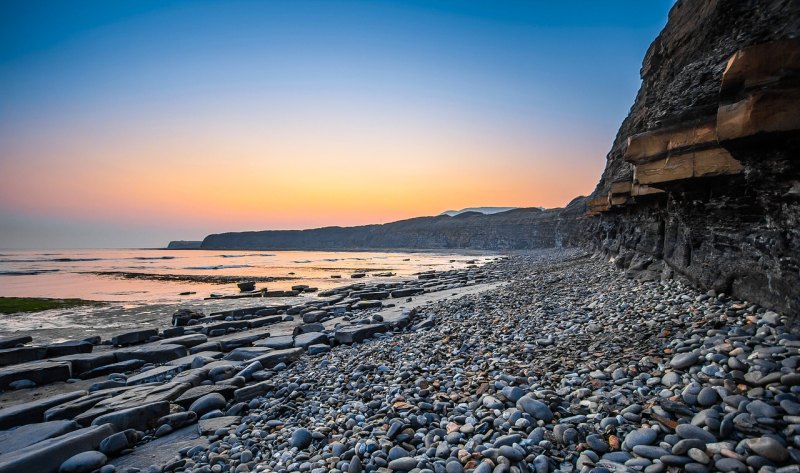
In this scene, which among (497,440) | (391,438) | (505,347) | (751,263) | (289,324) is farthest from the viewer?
A: (289,324)

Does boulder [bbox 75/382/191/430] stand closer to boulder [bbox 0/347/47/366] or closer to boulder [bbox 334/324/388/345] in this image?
boulder [bbox 334/324/388/345]

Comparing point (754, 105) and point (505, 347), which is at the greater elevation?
point (754, 105)

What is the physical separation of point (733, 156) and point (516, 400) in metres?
3.66

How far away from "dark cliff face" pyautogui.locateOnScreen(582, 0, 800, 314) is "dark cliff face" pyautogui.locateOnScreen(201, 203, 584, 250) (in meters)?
57.7

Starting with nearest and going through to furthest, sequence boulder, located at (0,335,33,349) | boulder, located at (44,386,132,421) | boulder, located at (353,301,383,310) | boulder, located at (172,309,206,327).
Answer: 1. boulder, located at (44,386,132,421)
2. boulder, located at (0,335,33,349)
3. boulder, located at (172,309,206,327)
4. boulder, located at (353,301,383,310)

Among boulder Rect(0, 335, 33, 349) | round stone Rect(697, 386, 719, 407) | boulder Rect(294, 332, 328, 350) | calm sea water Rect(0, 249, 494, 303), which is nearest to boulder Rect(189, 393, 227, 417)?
boulder Rect(294, 332, 328, 350)

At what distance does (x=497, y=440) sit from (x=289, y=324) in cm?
1047

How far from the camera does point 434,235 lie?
119 m

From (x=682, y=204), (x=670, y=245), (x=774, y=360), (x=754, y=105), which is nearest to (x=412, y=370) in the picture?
(x=774, y=360)

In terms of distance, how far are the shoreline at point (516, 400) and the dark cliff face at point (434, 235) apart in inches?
2410

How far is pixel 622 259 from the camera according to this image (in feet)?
43.4

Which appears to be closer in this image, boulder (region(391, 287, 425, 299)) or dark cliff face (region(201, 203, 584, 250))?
boulder (region(391, 287, 425, 299))

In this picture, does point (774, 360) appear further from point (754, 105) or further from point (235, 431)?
point (235, 431)

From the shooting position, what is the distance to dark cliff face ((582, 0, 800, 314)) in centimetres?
366
